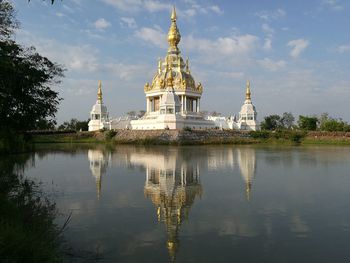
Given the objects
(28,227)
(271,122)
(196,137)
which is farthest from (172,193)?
(271,122)

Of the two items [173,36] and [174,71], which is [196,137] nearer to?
[174,71]

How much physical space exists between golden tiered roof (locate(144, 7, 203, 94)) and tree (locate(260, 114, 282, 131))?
26.7 m

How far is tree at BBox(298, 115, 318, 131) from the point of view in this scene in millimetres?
67881

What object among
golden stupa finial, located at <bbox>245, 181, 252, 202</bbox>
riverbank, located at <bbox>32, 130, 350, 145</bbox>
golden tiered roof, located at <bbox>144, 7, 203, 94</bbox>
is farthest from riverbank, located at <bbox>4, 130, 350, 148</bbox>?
golden stupa finial, located at <bbox>245, 181, 252, 202</bbox>

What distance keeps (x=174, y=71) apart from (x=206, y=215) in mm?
50507

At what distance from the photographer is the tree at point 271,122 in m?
81.6

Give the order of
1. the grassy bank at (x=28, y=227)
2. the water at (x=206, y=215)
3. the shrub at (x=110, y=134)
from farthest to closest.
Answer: the shrub at (x=110, y=134) < the water at (x=206, y=215) < the grassy bank at (x=28, y=227)

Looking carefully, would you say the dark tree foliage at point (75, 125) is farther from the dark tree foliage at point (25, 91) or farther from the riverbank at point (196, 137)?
the dark tree foliage at point (25, 91)

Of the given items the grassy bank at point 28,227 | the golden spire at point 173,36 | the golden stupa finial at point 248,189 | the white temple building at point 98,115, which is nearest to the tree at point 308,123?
the golden spire at point 173,36

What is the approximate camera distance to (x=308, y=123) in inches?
2692

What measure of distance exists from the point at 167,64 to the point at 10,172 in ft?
149

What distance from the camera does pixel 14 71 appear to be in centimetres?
1116

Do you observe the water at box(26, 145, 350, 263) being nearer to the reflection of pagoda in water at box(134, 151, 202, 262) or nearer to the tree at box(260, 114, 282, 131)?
the reflection of pagoda in water at box(134, 151, 202, 262)

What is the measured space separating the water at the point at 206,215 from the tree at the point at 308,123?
178 ft
